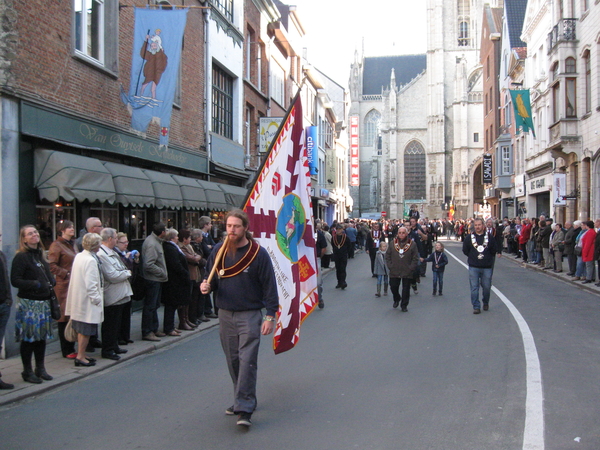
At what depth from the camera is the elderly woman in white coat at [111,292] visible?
25.2ft

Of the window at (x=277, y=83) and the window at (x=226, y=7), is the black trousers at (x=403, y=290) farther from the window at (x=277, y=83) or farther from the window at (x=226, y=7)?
the window at (x=277, y=83)

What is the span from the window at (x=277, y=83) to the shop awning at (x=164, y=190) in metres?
12.8

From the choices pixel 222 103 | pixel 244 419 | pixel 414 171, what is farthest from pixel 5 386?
pixel 414 171

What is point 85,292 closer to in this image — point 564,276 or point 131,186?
point 131,186

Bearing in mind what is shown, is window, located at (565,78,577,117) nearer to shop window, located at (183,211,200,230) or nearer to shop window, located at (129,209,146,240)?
shop window, located at (183,211,200,230)

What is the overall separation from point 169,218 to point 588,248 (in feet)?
36.4

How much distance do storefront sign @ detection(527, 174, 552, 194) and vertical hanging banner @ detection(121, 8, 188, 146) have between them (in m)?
24.1

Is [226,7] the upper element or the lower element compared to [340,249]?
upper

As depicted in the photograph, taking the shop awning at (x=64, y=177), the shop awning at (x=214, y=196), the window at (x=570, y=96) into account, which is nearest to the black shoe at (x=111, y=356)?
the shop awning at (x=64, y=177)

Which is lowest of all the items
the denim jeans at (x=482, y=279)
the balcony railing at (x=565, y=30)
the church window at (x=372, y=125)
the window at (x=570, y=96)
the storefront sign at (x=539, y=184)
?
the denim jeans at (x=482, y=279)

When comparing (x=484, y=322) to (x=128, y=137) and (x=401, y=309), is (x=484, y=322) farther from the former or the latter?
(x=128, y=137)

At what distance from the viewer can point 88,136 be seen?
1034cm

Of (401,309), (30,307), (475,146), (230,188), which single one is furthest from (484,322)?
(475,146)

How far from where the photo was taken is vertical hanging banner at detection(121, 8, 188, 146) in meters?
10.9
